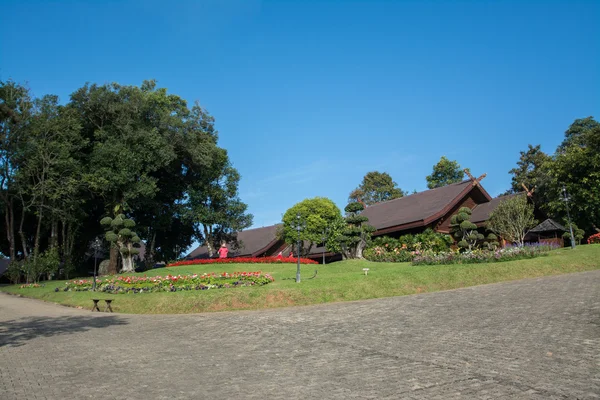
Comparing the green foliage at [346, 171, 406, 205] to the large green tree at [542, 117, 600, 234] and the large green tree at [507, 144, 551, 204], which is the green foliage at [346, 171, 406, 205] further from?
the large green tree at [542, 117, 600, 234]

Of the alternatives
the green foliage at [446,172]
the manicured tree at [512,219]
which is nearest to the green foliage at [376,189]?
the green foliage at [446,172]

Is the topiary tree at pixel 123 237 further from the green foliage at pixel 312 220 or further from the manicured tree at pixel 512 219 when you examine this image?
the manicured tree at pixel 512 219

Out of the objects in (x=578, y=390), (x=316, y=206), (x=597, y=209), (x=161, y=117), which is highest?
(x=161, y=117)

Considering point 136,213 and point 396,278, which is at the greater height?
point 136,213

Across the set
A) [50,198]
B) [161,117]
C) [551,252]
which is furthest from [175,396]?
[161,117]

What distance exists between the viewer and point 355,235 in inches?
1146

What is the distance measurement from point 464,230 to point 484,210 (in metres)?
6.40

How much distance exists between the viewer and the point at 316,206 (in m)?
37.7

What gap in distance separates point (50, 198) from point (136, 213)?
9332 millimetres

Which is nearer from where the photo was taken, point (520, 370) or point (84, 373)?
point (520, 370)

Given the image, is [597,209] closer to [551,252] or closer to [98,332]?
[551,252]

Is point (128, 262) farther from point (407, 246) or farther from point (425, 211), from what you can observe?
point (425, 211)

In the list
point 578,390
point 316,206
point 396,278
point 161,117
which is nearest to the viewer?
point 578,390

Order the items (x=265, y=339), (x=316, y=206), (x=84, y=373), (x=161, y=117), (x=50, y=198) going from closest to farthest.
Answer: (x=84, y=373) < (x=265, y=339) < (x=50, y=198) < (x=161, y=117) < (x=316, y=206)
